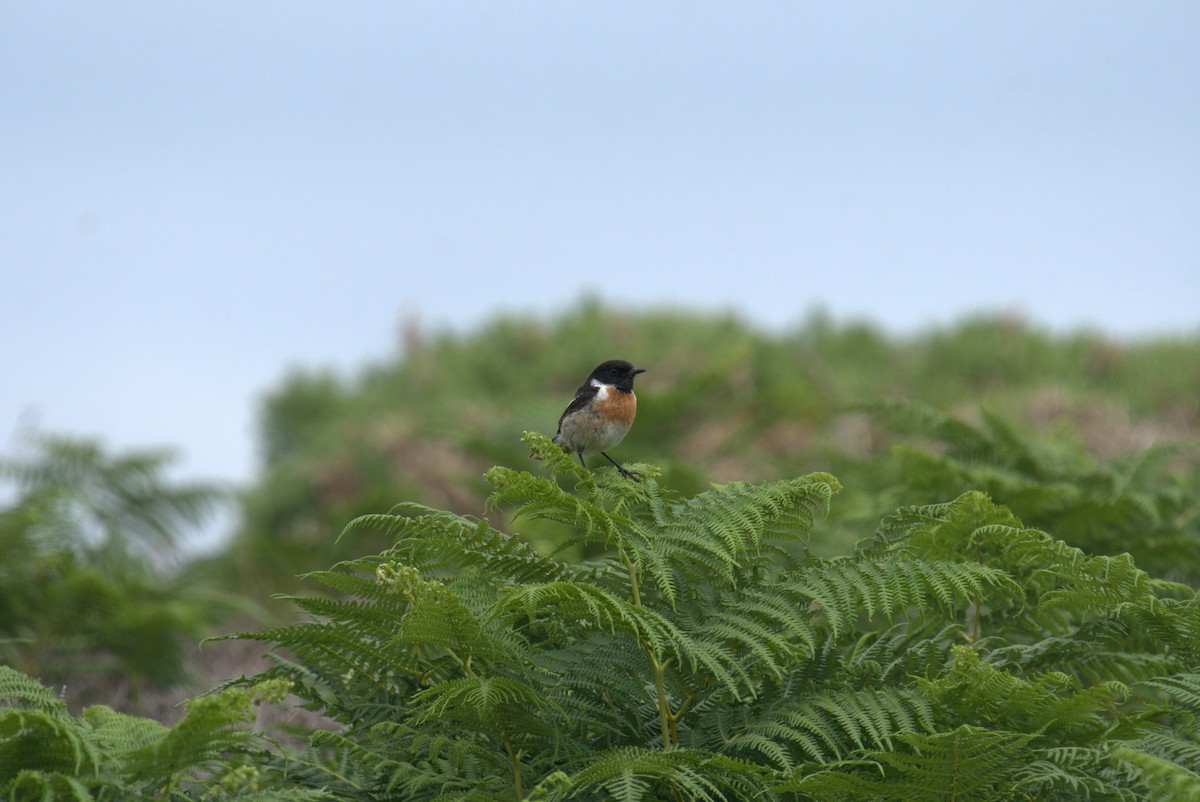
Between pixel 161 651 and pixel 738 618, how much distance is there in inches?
212

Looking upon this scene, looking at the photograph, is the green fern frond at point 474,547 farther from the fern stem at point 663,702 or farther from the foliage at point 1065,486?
the foliage at point 1065,486

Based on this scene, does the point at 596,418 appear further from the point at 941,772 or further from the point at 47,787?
the point at 47,787

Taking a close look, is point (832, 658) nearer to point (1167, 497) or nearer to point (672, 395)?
point (1167, 497)

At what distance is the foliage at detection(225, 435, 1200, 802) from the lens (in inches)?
100

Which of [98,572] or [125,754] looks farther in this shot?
[98,572]

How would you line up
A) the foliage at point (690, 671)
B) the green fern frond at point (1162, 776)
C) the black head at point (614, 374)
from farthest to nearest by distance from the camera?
the black head at point (614, 374), the foliage at point (690, 671), the green fern frond at point (1162, 776)

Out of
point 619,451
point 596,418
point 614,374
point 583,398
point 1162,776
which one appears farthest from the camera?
point 619,451

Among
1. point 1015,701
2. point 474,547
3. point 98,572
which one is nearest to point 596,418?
point 474,547

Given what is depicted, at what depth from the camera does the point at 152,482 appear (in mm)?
8305

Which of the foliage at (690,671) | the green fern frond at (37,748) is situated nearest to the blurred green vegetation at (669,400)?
the foliage at (690,671)

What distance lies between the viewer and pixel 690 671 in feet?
9.45

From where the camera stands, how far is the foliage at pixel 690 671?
2.55 m

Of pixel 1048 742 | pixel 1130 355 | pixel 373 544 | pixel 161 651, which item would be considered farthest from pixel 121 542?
pixel 1130 355

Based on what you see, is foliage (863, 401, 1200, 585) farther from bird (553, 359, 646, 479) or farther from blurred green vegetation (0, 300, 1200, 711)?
bird (553, 359, 646, 479)
